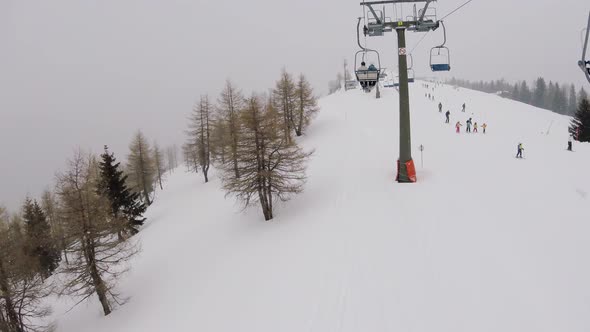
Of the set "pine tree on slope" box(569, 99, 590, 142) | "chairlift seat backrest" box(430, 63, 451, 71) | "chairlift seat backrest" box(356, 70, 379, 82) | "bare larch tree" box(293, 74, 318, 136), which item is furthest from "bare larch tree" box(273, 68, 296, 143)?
"pine tree on slope" box(569, 99, 590, 142)

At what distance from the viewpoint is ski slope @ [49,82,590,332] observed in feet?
28.6

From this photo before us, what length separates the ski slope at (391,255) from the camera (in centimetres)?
873

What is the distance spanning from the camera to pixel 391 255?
456 inches

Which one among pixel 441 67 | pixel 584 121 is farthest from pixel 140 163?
pixel 584 121

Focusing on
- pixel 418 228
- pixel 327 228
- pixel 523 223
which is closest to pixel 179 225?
pixel 327 228

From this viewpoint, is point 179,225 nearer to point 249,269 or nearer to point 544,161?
point 249,269

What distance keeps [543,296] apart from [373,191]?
10.4 meters

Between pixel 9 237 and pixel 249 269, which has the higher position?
pixel 9 237

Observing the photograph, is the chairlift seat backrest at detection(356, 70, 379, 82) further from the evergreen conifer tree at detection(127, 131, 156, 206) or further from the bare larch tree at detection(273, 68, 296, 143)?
the evergreen conifer tree at detection(127, 131, 156, 206)

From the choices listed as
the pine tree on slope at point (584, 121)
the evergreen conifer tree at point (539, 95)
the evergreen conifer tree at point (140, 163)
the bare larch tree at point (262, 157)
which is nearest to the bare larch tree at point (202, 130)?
the evergreen conifer tree at point (140, 163)

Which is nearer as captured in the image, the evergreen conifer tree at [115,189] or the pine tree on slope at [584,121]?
the evergreen conifer tree at [115,189]

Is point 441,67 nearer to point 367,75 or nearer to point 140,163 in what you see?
point 367,75

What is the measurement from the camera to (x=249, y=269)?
48.9ft

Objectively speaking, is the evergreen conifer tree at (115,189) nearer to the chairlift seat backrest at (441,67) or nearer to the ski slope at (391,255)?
the ski slope at (391,255)
